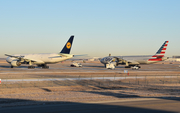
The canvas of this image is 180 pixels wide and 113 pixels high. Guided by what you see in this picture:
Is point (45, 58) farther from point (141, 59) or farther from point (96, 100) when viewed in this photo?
point (96, 100)

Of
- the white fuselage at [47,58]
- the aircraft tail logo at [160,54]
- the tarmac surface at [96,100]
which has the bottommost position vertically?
the tarmac surface at [96,100]

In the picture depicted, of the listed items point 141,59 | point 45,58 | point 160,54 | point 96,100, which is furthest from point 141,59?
point 96,100

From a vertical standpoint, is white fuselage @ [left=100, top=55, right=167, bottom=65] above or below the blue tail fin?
below

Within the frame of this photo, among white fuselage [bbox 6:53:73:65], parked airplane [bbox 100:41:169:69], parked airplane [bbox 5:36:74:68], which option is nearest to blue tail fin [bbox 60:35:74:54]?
parked airplane [bbox 5:36:74:68]

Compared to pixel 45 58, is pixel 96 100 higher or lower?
lower

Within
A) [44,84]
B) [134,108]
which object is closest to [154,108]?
[134,108]

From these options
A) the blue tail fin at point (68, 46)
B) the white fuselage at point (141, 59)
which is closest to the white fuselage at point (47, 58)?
the blue tail fin at point (68, 46)

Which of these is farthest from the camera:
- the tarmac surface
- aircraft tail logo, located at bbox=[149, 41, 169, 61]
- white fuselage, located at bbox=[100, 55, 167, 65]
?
white fuselage, located at bbox=[100, 55, 167, 65]

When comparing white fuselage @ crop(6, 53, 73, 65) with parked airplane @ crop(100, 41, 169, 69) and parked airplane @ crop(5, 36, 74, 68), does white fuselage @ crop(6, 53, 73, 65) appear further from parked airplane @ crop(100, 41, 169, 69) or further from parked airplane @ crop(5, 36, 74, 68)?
parked airplane @ crop(100, 41, 169, 69)

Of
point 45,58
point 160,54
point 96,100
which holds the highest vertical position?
point 160,54

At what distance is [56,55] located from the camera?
74.1 metres

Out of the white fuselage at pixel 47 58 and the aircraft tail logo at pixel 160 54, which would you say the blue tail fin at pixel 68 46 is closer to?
the white fuselage at pixel 47 58

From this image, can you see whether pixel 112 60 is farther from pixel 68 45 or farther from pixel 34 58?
pixel 34 58

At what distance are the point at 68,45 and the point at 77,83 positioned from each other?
1330 inches
